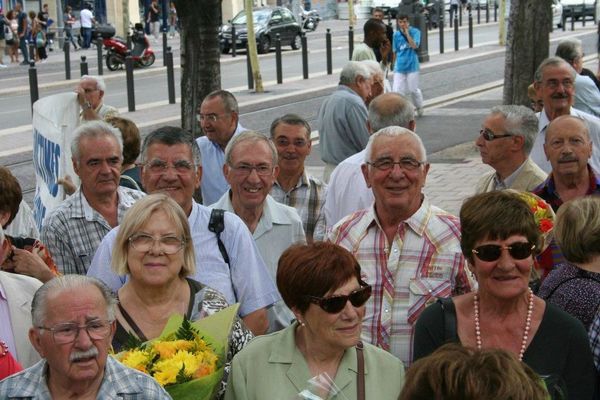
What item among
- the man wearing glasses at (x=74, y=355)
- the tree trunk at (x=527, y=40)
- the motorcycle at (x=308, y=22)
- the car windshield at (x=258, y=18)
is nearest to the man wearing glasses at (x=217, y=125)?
the man wearing glasses at (x=74, y=355)

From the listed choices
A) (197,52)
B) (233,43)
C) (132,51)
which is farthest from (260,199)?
(233,43)

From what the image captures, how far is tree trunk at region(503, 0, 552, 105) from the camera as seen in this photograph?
52.4 feet

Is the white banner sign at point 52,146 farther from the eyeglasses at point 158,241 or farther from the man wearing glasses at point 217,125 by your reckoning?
the eyeglasses at point 158,241

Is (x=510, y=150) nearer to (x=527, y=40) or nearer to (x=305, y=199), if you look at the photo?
(x=305, y=199)

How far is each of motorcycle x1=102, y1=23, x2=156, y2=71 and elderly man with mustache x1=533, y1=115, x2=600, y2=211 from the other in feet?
96.0

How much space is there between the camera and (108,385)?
13.0 feet

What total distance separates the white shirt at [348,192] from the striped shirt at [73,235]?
138cm

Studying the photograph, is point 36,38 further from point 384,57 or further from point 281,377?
point 281,377

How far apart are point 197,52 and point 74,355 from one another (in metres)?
7.79

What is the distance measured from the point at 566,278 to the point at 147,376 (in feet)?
5.82

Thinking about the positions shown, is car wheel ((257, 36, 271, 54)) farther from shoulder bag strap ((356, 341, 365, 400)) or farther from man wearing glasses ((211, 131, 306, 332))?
shoulder bag strap ((356, 341, 365, 400))

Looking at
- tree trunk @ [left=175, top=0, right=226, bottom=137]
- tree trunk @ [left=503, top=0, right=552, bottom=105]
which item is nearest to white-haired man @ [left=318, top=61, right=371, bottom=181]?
tree trunk @ [left=175, top=0, right=226, bottom=137]

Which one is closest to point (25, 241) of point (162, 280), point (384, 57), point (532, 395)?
point (162, 280)

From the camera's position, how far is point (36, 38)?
43.6m
